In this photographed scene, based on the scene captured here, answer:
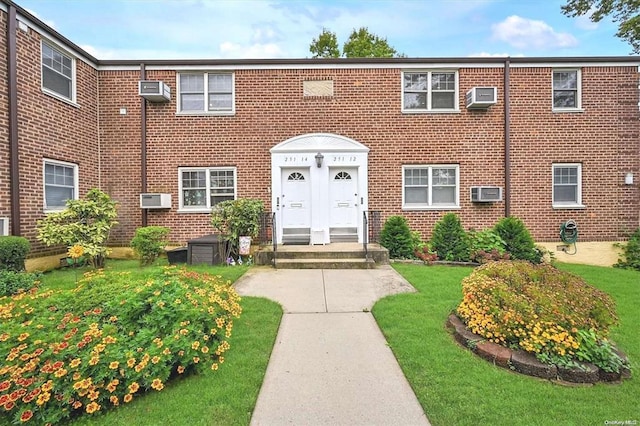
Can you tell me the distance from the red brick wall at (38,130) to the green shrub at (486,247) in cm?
1086

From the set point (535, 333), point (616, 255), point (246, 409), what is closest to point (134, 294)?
point (246, 409)

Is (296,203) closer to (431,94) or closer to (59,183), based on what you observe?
(431,94)

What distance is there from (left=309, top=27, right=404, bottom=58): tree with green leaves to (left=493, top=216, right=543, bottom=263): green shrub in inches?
616

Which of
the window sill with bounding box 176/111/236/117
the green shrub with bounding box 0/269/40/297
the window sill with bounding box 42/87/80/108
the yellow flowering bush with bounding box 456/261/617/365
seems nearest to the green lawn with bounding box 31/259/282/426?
Answer: the yellow flowering bush with bounding box 456/261/617/365

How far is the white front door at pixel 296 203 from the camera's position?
938 centimetres

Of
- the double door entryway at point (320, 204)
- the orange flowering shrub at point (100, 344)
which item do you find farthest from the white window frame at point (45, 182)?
the orange flowering shrub at point (100, 344)

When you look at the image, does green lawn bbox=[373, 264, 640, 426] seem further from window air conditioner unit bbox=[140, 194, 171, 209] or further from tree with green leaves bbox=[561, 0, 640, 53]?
tree with green leaves bbox=[561, 0, 640, 53]

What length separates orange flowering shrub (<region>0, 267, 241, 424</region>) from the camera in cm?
226

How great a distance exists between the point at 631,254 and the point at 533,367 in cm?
939

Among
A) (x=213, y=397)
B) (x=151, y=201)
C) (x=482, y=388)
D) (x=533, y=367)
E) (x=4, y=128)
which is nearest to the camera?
(x=213, y=397)

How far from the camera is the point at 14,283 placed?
510 centimetres

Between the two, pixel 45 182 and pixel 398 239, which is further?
pixel 398 239

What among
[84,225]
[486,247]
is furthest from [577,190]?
[84,225]

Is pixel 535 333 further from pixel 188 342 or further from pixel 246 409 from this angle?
pixel 188 342
